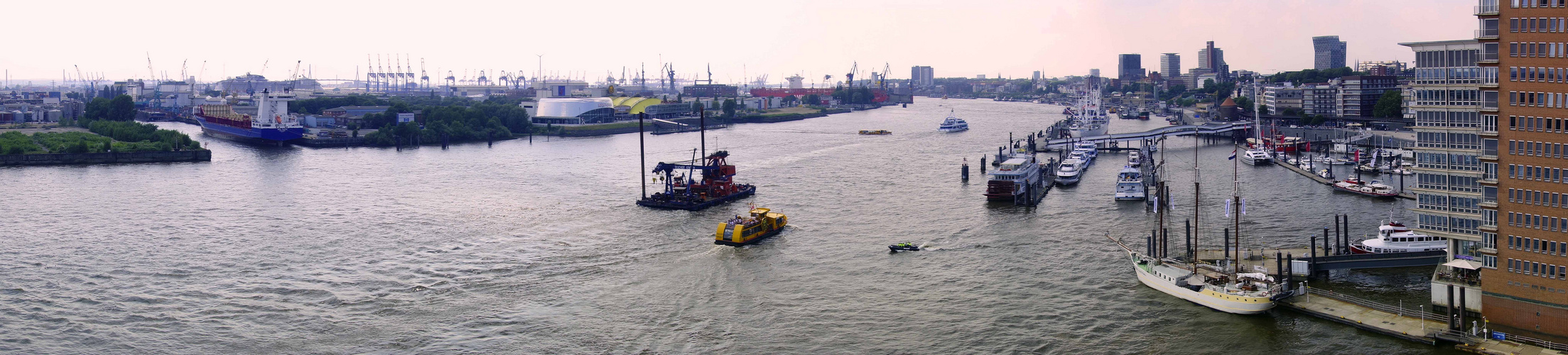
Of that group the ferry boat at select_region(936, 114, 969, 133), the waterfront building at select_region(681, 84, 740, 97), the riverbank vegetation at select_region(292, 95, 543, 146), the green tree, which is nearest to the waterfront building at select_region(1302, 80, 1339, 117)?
the green tree

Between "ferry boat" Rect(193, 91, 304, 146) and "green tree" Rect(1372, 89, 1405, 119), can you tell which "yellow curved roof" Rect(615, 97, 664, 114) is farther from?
"green tree" Rect(1372, 89, 1405, 119)

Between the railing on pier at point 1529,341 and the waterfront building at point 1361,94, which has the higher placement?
the waterfront building at point 1361,94

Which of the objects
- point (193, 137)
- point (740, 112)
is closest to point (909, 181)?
point (193, 137)

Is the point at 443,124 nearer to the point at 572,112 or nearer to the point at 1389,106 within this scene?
the point at 572,112

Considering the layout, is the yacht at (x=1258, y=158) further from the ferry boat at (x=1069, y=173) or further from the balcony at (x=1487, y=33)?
the balcony at (x=1487, y=33)

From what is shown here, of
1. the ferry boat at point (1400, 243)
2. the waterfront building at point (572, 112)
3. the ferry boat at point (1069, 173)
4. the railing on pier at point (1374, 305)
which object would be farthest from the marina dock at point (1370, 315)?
the waterfront building at point (572, 112)

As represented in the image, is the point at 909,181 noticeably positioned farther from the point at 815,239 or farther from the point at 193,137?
the point at 193,137

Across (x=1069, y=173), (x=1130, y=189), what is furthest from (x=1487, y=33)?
(x=1069, y=173)
